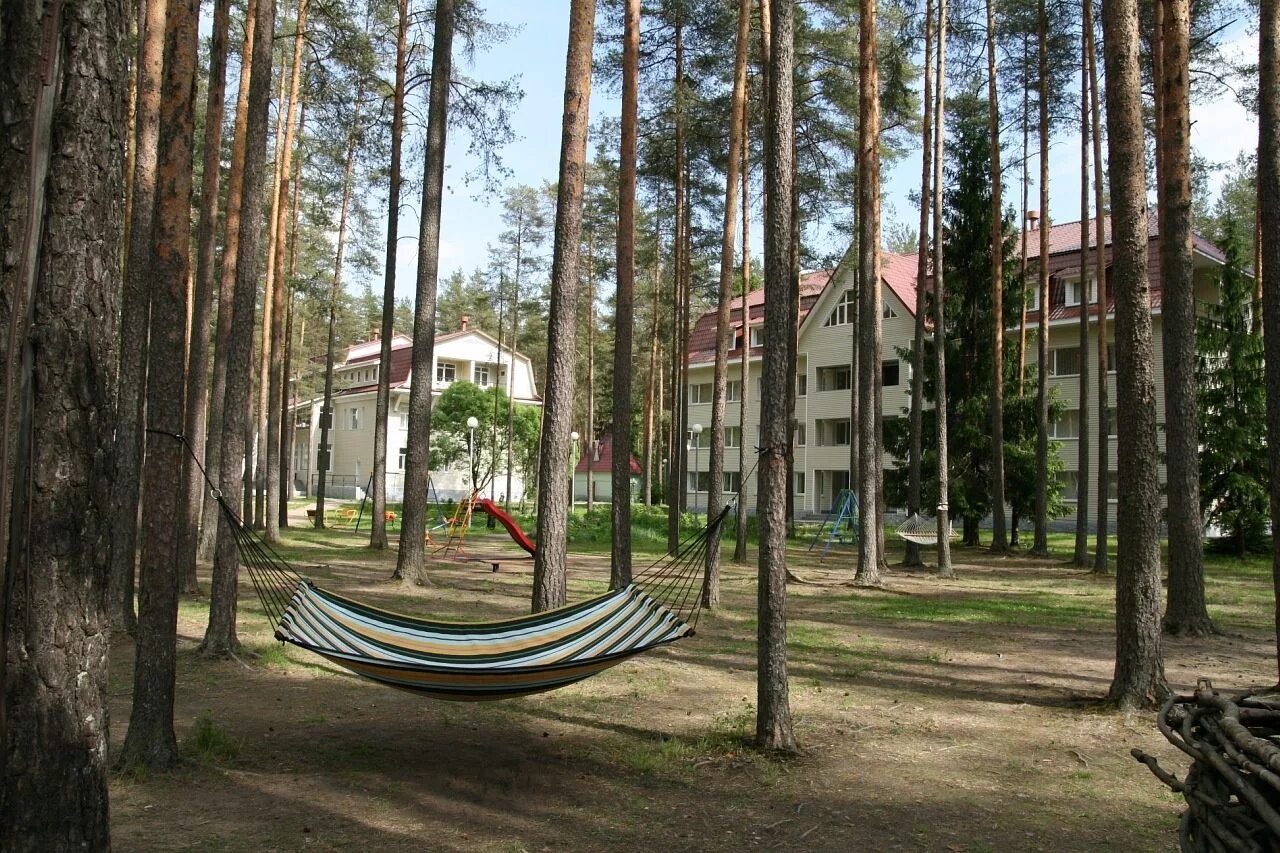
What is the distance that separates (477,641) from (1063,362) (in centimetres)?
2560

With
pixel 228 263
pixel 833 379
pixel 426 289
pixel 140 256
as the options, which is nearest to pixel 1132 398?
pixel 140 256

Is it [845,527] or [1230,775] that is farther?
[845,527]

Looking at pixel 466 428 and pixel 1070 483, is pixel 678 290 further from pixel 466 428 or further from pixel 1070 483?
pixel 466 428

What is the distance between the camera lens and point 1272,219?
6.15 metres

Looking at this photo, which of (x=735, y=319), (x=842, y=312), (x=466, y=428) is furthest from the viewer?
(x=735, y=319)

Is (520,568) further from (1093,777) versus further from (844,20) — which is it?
(1093,777)

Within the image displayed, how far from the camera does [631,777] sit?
16.1 feet

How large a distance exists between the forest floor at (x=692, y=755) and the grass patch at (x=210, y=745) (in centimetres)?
1

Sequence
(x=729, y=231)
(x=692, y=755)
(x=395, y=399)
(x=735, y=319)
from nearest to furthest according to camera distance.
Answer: (x=692, y=755)
(x=729, y=231)
(x=735, y=319)
(x=395, y=399)

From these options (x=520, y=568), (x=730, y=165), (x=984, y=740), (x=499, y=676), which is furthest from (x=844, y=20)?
(x=499, y=676)

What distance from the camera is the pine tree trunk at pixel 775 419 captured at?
17.0ft

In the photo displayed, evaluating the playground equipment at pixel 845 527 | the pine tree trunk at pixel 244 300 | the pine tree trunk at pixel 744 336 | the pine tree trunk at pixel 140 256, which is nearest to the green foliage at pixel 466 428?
the playground equipment at pixel 845 527

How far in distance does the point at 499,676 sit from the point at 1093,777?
3.11 meters

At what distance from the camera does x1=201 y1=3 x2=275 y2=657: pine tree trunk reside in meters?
6.75
